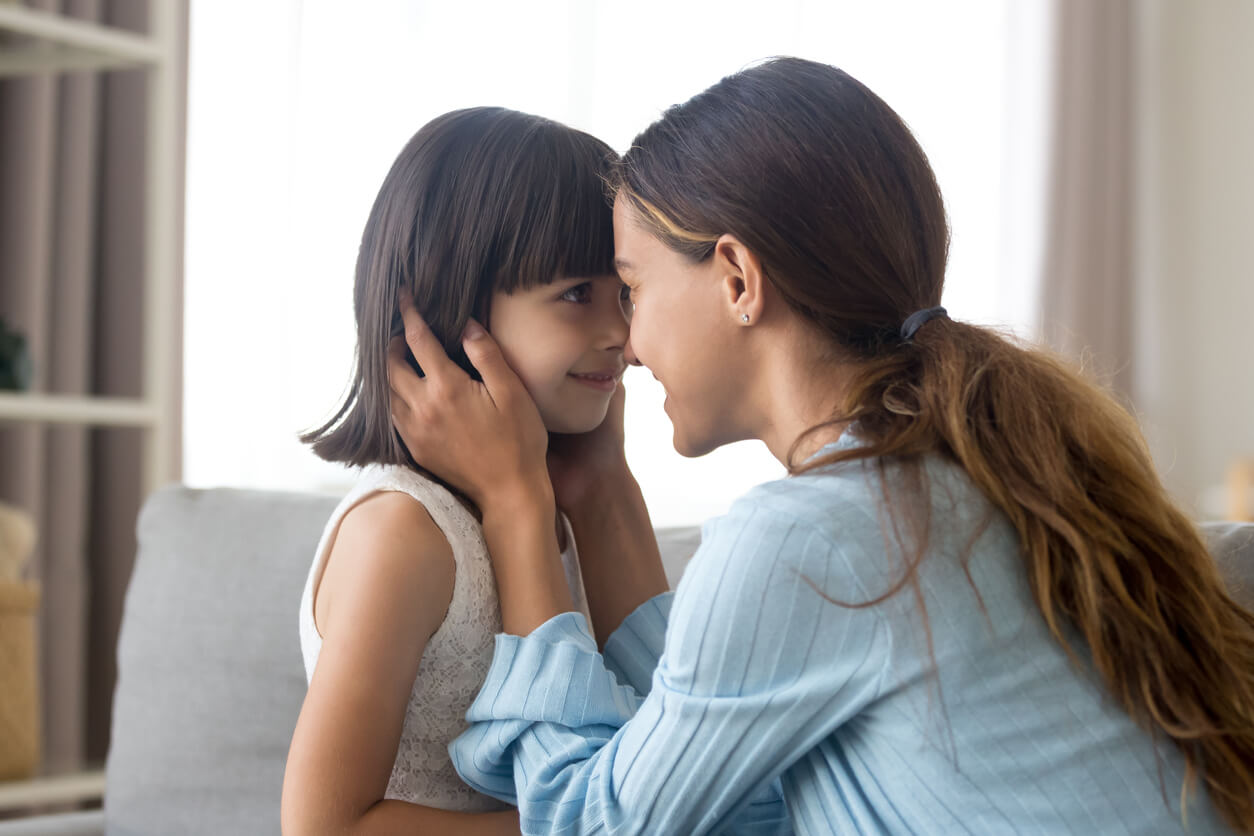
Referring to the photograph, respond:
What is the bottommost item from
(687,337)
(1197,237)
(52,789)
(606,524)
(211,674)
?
(52,789)

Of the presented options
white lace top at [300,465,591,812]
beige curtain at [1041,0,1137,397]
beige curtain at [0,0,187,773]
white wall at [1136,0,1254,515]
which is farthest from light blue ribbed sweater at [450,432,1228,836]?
white wall at [1136,0,1254,515]

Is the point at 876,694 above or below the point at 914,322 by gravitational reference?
below

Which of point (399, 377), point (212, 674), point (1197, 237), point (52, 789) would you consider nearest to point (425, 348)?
point (399, 377)

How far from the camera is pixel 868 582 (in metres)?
0.78

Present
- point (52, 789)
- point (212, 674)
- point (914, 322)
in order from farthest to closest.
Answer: point (52, 789)
point (212, 674)
point (914, 322)

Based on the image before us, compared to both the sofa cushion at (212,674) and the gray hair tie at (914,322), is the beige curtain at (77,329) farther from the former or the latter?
the gray hair tie at (914,322)

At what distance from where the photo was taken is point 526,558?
1.03 meters

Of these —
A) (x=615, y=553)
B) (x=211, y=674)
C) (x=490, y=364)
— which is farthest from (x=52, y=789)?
(x=490, y=364)

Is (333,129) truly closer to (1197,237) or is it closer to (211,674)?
(211,674)

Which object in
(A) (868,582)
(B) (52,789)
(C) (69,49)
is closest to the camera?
(A) (868,582)

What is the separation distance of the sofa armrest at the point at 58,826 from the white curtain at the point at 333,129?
37.7 inches

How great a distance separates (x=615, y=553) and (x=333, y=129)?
1.61m

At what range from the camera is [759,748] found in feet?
2.64

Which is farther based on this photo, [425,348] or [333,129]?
[333,129]
